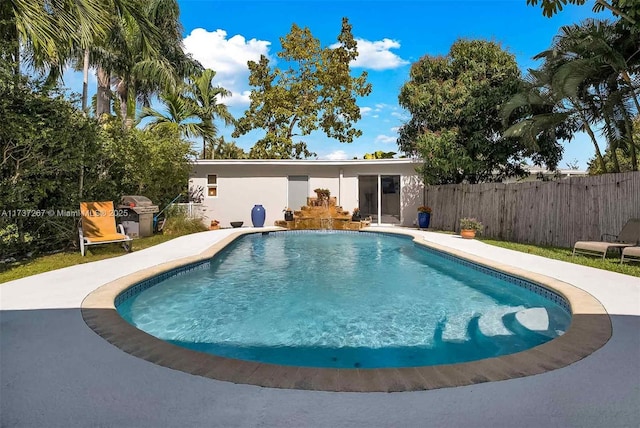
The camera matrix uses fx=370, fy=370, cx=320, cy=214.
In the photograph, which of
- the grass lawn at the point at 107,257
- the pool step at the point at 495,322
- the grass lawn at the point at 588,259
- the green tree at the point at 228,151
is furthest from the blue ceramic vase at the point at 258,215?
the green tree at the point at 228,151

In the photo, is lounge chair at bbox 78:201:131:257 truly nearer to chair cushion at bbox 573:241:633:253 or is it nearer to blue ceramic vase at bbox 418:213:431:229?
chair cushion at bbox 573:241:633:253

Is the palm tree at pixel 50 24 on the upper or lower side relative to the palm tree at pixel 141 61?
lower

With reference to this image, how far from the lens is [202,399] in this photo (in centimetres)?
209

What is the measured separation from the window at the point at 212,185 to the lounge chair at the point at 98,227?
8100 millimetres

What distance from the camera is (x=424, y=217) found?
14500mm

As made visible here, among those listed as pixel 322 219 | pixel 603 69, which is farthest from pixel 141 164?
pixel 603 69

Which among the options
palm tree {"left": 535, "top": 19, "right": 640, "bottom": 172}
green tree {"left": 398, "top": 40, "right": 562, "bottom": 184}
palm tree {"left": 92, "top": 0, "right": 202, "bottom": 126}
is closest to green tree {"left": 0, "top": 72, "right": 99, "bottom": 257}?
palm tree {"left": 92, "top": 0, "right": 202, "bottom": 126}

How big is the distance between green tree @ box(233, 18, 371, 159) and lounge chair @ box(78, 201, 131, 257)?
15.0 metres

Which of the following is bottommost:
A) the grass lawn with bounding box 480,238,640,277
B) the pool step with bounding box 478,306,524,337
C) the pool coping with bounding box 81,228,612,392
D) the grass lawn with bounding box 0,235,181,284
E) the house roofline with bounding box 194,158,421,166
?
the pool step with bounding box 478,306,524,337

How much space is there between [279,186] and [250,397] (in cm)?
1414

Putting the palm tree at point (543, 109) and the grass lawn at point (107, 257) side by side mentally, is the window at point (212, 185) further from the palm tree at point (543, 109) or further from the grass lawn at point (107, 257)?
the palm tree at point (543, 109)

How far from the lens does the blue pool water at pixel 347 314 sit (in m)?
3.56

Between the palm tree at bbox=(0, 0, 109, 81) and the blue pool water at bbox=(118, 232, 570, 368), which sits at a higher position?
the palm tree at bbox=(0, 0, 109, 81)

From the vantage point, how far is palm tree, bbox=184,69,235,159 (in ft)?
65.8
